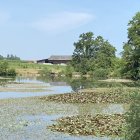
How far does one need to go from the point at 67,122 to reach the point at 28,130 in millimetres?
2535

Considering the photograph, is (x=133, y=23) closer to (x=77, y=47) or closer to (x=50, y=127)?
(x=77, y=47)

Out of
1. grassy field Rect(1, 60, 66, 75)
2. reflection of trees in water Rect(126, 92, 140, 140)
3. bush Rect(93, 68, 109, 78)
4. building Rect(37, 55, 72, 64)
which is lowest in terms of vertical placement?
reflection of trees in water Rect(126, 92, 140, 140)

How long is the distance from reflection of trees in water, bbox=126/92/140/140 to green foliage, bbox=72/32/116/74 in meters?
97.6

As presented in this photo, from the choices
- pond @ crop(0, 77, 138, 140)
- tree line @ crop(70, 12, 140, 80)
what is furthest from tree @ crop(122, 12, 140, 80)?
pond @ crop(0, 77, 138, 140)

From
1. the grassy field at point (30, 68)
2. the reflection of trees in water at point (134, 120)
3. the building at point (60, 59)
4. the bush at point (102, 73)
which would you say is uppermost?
the building at point (60, 59)

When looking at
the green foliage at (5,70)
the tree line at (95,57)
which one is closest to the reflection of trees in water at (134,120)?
the tree line at (95,57)

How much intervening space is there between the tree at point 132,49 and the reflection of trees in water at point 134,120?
6750 centimetres

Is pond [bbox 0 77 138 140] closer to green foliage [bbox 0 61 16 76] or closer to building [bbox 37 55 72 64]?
green foliage [bbox 0 61 16 76]

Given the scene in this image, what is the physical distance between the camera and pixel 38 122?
23.5 meters

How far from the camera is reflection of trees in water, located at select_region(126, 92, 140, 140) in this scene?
11.6 m

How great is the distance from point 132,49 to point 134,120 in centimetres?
7069

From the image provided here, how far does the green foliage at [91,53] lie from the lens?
363 ft

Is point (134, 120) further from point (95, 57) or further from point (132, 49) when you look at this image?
point (95, 57)

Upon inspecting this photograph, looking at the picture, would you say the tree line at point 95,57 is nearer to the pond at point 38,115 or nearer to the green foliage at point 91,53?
the green foliage at point 91,53
